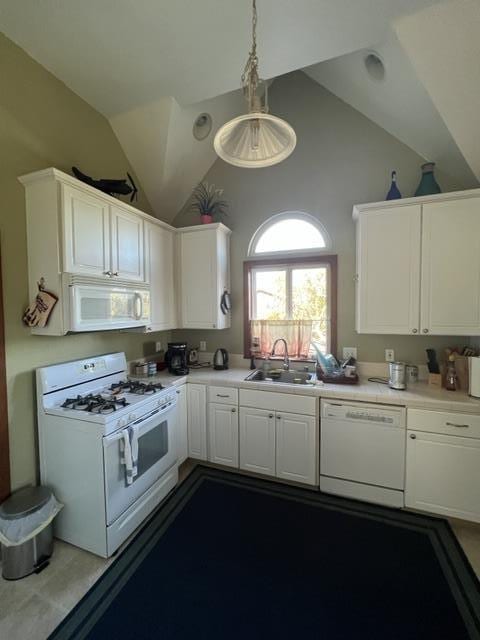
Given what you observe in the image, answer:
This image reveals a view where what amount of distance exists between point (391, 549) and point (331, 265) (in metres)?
2.28

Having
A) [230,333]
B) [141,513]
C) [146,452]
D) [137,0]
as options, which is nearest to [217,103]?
[137,0]

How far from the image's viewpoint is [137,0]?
1.63 meters

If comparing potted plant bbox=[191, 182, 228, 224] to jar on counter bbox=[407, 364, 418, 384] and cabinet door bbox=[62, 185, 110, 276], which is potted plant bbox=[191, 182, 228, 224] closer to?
cabinet door bbox=[62, 185, 110, 276]

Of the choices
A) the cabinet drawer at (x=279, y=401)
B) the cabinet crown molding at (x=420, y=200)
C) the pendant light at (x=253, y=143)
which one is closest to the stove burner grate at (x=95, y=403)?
the cabinet drawer at (x=279, y=401)

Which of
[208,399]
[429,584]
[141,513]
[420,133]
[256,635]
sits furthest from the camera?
[208,399]

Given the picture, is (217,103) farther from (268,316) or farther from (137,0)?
(268,316)

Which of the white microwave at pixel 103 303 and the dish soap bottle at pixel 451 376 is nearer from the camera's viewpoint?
the white microwave at pixel 103 303

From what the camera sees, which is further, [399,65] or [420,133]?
[420,133]

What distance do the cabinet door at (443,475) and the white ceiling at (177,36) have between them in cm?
267

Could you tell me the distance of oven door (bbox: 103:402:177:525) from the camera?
1.78m

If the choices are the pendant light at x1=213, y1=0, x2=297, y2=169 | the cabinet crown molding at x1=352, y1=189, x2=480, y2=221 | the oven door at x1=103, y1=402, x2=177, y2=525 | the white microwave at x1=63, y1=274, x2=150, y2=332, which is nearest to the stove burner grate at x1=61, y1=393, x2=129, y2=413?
the oven door at x1=103, y1=402, x2=177, y2=525

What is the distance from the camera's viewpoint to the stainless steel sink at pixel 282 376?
2688 millimetres

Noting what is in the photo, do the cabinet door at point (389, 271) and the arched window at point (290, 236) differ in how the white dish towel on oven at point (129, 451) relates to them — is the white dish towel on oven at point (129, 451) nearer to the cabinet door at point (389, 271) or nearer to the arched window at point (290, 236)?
the cabinet door at point (389, 271)

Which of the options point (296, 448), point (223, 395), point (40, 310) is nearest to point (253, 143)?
point (40, 310)
